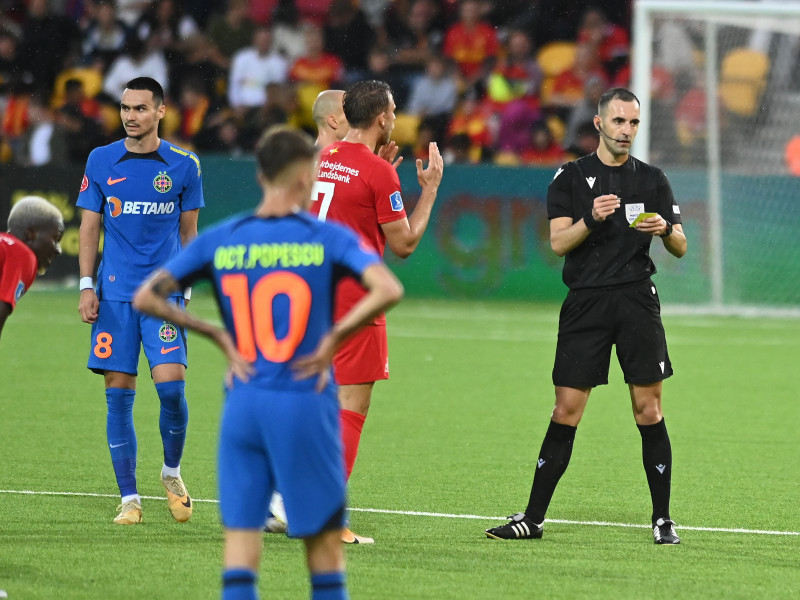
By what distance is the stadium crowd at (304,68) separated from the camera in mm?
20422

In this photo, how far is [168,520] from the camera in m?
6.81

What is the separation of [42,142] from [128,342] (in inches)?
576

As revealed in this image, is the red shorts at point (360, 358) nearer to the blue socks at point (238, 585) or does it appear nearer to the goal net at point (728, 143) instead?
the blue socks at point (238, 585)

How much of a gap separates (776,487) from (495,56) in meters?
14.3

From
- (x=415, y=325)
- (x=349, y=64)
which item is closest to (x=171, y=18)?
(x=349, y=64)

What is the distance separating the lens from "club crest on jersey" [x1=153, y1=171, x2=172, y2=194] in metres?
6.96

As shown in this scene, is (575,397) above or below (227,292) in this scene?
below

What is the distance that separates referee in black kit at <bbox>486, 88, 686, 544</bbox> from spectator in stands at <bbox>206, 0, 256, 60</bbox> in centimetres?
1623

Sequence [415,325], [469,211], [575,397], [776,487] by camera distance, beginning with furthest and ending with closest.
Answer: [469,211]
[415,325]
[776,487]
[575,397]

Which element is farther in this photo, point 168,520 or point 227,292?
point 168,520

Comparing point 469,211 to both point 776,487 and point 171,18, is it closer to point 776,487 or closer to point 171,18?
point 171,18

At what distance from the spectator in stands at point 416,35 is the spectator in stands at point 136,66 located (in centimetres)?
370

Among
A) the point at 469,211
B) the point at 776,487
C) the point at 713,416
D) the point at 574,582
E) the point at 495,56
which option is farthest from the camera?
the point at 495,56

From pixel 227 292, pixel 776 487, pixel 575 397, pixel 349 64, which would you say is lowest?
pixel 776 487
